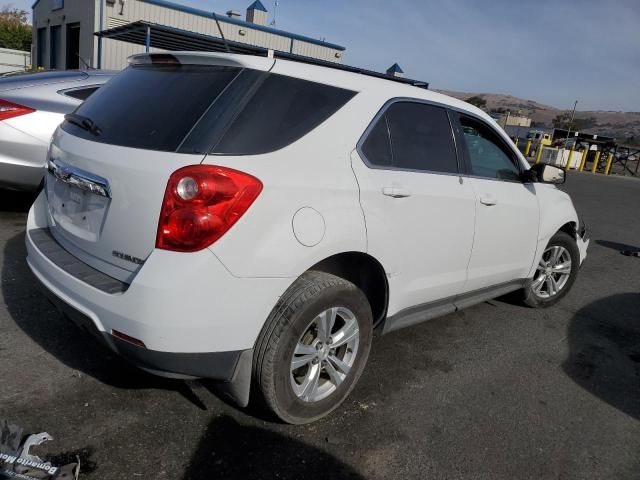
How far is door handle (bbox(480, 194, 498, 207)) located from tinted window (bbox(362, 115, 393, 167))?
888 mm

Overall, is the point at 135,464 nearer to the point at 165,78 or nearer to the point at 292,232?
the point at 292,232

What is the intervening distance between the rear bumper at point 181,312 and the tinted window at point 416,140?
0.99 metres

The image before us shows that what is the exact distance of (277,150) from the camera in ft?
7.70

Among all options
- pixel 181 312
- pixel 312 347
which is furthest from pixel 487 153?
pixel 181 312

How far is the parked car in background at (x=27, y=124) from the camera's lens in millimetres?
5010

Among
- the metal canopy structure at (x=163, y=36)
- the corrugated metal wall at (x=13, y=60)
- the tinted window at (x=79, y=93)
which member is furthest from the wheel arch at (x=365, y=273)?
the corrugated metal wall at (x=13, y=60)

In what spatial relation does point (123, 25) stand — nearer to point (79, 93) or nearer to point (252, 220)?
point (79, 93)

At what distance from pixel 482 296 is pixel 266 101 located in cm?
226

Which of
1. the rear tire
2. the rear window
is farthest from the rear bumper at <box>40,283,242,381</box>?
the rear tire

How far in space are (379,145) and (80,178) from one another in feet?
4.94

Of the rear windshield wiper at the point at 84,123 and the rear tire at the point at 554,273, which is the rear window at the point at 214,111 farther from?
the rear tire at the point at 554,273

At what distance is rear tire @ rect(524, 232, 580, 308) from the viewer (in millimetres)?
4574

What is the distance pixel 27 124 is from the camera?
5.04 metres

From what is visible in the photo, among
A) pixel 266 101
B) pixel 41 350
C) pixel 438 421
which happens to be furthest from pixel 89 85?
pixel 438 421
